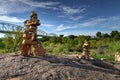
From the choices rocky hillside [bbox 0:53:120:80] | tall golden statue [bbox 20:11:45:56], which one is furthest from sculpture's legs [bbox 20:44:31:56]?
rocky hillside [bbox 0:53:120:80]

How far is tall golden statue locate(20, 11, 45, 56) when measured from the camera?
8.38 m

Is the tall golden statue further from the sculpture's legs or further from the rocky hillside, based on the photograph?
the rocky hillside

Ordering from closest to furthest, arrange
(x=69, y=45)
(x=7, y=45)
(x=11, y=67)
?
1. (x=11, y=67)
2. (x=7, y=45)
3. (x=69, y=45)

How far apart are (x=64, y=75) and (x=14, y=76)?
1.44 meters

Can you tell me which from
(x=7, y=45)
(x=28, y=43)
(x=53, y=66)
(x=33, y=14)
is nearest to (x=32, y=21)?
(x=33, y=14)

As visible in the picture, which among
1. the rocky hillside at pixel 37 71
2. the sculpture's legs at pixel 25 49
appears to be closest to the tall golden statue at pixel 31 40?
the sculpture's legs at pixel 25 49

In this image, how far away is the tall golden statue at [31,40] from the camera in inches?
330

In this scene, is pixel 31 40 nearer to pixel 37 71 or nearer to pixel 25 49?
pixel 25 49

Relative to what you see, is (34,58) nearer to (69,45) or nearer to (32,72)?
(32,72)

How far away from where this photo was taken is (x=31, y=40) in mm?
8398

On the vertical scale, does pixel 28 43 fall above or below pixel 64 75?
above

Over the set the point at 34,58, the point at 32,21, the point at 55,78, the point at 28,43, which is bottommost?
the point at 55,78

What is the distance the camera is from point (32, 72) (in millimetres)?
7051

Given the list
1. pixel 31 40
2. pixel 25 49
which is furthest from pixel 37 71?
pixel 31 40
